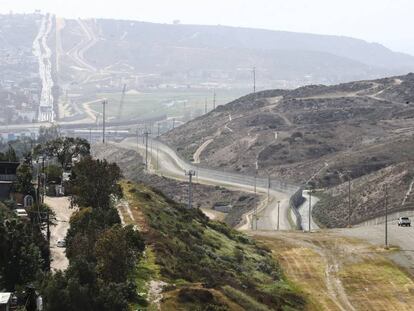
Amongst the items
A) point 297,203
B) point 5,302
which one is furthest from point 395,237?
point 5,302

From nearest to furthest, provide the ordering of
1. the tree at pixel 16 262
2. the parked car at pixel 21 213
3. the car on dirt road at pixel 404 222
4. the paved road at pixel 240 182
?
the tree at pixel 16 262 < the parked car at pixel 21 213 < the car on dirt road at pixel 404 222 < the paved road at pixel 240 182

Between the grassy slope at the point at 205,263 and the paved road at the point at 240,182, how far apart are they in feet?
110

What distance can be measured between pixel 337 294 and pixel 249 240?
15902 millimetres

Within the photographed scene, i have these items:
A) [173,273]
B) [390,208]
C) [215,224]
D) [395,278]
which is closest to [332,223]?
[390,208]

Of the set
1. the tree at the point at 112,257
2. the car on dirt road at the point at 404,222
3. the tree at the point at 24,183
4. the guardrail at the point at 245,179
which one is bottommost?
the car on dirt road at the point at 404,222

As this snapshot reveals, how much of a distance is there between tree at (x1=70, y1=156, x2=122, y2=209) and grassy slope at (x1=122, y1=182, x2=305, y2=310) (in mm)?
3280

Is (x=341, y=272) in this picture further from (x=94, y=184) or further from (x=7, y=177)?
(x=7, y=177)

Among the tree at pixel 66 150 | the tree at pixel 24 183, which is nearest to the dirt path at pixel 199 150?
the tree at pixel 66 150

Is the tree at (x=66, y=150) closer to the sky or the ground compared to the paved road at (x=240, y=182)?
closer to the sky

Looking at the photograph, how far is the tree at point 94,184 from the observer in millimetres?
53938

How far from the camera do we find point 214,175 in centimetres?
14925

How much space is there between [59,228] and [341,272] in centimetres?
2072

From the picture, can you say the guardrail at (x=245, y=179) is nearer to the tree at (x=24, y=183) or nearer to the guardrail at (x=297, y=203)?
the guardrail at (x=297, y=203)

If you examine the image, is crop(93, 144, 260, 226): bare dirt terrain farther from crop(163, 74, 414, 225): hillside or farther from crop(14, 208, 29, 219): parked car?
crop(14, 208, 29, 219): parked car
